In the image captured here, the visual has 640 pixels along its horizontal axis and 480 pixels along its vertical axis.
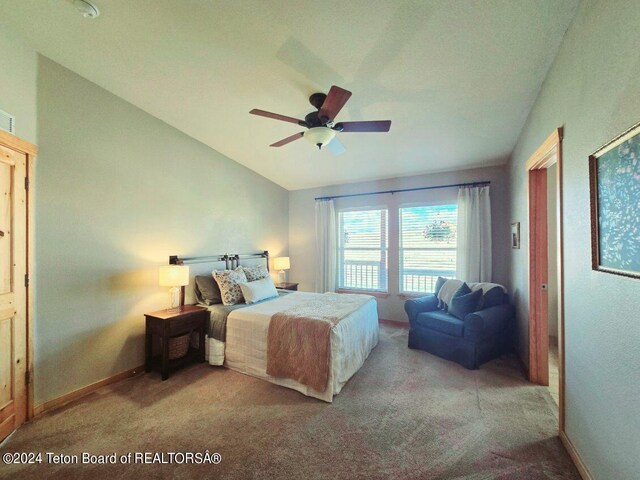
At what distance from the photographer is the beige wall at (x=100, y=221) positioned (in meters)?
2.31

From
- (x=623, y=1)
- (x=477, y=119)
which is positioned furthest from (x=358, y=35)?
(x=477, y=119)

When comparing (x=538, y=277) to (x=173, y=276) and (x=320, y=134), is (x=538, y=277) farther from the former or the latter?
(x=173, y=276)

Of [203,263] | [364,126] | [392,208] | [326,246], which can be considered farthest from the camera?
[326,246]

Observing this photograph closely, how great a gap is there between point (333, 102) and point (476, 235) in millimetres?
3033

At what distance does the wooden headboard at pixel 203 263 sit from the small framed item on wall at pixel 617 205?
3764mm

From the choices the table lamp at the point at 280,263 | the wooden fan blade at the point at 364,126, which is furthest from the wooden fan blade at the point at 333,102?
the table lamp at the point at 280,263

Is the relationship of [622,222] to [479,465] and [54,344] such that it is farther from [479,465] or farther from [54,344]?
[54,344]

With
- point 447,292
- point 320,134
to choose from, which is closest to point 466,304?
point 447,292

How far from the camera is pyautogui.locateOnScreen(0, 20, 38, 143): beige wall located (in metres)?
2.01

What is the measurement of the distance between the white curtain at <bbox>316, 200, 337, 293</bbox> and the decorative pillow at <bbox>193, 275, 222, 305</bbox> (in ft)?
6.86

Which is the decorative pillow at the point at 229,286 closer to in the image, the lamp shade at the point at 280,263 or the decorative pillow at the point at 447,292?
the lamp shade at the point at 280,263

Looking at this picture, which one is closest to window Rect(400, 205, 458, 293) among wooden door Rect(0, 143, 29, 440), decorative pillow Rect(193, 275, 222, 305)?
decorative pillow Rect(193, 275, 222, 305)

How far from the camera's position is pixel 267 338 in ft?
8.99

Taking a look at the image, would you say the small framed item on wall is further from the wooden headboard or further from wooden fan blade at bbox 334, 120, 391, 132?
the wooden headboard
